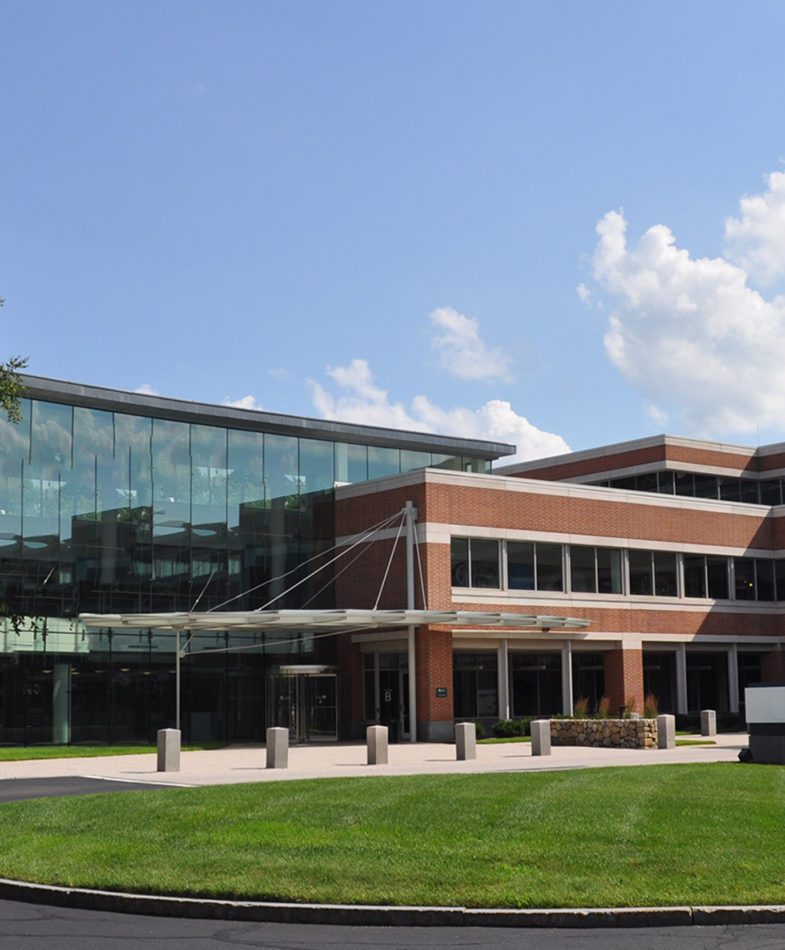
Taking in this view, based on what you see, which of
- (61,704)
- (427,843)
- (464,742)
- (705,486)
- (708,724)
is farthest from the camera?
(705,486)

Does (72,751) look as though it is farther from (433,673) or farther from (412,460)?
(412,460)

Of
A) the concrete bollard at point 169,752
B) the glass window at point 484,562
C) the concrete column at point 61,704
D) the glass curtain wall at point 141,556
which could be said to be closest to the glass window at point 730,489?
the glass window at point 484,562

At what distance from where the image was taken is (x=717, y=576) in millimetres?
53125

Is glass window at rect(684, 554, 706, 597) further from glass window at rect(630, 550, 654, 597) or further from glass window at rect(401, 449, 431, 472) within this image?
glass window at rect(401, 449, 431, 472)

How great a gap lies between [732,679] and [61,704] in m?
26.9

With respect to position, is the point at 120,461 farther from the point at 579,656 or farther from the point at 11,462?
the point at 579,656

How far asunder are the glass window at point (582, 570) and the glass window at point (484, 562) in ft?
12.2

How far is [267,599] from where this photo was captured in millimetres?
46469

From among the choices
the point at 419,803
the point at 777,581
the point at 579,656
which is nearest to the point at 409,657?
the point at 579,656

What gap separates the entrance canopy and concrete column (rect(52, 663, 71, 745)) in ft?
5.42

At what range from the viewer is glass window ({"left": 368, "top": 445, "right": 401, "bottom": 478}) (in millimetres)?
50844

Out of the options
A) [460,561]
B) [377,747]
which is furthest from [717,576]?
[377,747]

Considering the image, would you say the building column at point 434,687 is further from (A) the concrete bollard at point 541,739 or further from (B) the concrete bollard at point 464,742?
(B) the concrete bollard at point 464,742

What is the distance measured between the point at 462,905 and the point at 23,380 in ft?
105
